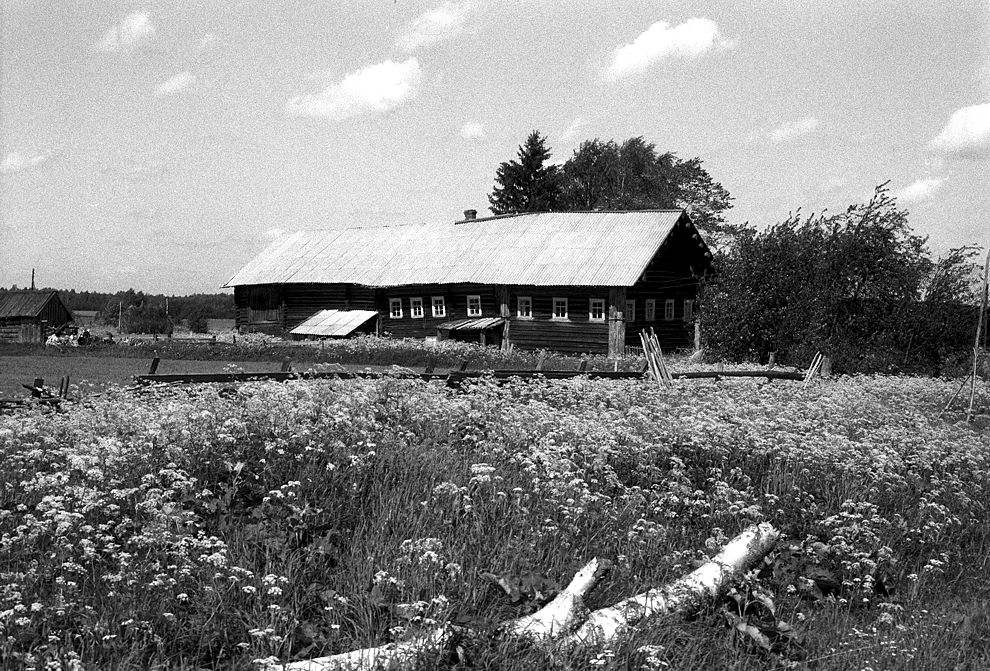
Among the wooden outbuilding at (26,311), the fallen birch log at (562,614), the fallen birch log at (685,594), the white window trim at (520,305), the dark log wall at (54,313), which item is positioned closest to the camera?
the fallen birch log at (562,614)

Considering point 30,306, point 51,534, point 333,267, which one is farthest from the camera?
point 30,306

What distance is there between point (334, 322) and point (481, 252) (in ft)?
28.2

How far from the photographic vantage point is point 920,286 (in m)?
31.9

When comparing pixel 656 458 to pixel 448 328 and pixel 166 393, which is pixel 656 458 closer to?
pixel 166 393

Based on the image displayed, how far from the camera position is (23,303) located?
5784 centimetres

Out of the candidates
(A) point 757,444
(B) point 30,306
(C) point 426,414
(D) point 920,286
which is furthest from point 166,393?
(B) point 30,306

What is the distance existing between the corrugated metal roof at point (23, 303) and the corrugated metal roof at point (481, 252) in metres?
15.7

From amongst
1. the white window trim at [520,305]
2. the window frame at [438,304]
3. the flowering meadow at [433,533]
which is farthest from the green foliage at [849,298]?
the flowering meadow at [433,533]

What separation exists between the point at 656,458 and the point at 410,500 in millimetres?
3188

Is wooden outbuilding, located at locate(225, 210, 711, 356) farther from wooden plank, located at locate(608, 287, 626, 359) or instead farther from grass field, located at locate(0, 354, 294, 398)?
grass field, located at locate(0, 354, 294, 398)

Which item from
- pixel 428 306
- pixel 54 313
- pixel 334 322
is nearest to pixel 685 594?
pixel 428 306

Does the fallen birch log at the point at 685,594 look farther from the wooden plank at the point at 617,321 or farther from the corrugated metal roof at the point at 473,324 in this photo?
the corrugated metal roof at the point at 473,324

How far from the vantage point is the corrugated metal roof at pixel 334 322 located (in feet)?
145

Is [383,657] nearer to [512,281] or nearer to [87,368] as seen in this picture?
[87,368]
